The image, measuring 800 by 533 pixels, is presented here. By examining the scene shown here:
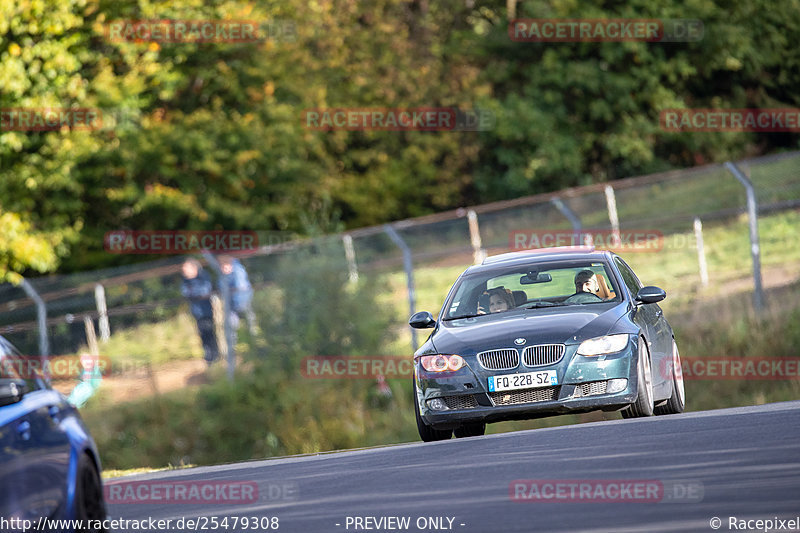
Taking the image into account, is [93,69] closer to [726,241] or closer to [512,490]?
[726,241]

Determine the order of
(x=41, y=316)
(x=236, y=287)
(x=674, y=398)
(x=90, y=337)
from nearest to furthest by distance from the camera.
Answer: (x=674, y=398) < (x=41, y=316) < (x=236, y=287) < (x=90, y=337)

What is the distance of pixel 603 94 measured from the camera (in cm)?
4903

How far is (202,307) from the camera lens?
23.9m

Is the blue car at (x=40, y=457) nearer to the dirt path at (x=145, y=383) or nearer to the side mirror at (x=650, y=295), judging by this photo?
the side mirror at (x=650, y=295)

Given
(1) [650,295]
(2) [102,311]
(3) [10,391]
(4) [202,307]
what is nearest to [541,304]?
(1) [650,295]

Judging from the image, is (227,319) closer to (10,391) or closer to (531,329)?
(531,329)

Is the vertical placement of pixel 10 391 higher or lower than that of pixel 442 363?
higher

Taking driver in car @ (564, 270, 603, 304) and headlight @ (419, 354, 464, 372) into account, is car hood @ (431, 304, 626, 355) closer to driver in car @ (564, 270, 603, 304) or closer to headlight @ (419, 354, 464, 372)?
headlight @ (419, 354, 464, 372)

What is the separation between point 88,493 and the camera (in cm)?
729

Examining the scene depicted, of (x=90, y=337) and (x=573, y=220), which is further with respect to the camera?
(x=90, y=337)

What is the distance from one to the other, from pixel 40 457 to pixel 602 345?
555 cm

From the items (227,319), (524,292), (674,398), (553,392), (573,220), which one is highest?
(573,220)

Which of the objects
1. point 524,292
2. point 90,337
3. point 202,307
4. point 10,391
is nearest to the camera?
point 10,391

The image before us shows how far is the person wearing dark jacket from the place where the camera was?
77.7 feet
